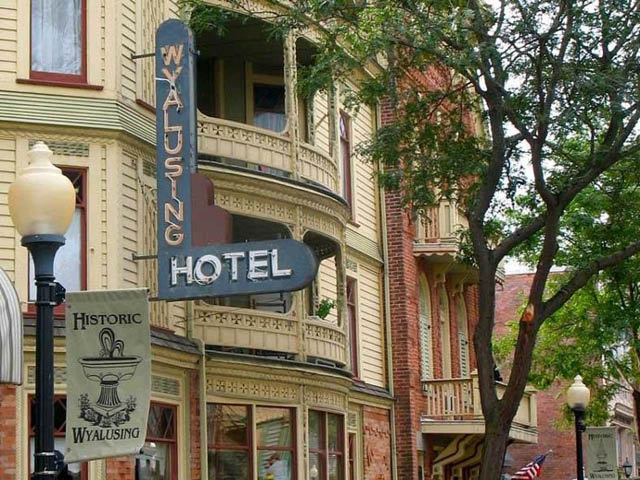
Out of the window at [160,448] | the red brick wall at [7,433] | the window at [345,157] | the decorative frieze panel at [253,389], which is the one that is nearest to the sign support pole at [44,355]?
the red brick wall at [7,433]

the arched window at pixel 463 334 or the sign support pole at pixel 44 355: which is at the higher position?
the arched window at pixel 463 334

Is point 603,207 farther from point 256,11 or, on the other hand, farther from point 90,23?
point 90,23

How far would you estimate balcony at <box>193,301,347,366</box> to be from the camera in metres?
22.2

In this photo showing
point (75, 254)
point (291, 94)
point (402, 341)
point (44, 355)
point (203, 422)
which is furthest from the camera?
point (402, 341)

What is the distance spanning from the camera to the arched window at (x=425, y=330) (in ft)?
112

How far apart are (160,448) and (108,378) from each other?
935 cm

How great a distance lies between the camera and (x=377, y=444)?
31.2m

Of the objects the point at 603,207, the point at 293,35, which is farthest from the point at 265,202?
the point at 603,207

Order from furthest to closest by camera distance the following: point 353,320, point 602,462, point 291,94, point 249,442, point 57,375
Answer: point 353,320, point 602,462, point 291,94, point 249,442, point 57,375

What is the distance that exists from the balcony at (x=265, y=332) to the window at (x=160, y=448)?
151cm

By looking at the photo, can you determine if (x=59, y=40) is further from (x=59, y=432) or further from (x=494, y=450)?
(x=494, y=450)

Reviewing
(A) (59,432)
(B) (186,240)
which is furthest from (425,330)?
(A) (59,432)

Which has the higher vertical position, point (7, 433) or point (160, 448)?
point (7, 433)

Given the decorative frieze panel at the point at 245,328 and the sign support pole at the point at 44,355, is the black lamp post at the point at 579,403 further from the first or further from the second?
the sign support pole at the point at 44,355
